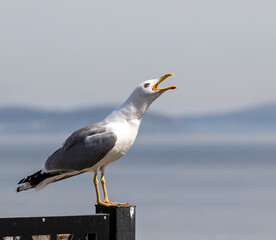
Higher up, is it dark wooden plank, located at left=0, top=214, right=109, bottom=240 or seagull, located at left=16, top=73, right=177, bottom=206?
seagull, located at left=16, top=73, right=177, bottom=206

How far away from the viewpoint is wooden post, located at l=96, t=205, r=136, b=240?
5.26 m

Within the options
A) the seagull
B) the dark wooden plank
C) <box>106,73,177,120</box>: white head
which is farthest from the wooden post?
<box>106,73,177,120</box>: white head

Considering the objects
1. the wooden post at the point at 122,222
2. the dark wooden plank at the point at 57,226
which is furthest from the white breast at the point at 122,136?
the dark wooden plank at the point at 57,226

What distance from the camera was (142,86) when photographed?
21.4ft

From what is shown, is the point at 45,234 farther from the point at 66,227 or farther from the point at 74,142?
the point at 74,142

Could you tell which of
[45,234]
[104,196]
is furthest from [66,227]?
[104,196]

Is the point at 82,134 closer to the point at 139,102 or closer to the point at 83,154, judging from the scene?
the point at 83,154

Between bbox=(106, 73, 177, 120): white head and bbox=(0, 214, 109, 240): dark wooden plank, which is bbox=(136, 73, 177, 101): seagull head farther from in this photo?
bbox=(0, 214, 109, 240): dark wooden plank

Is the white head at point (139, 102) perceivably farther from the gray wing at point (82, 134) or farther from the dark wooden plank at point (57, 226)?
the dark wooden plank at point (57, 226)

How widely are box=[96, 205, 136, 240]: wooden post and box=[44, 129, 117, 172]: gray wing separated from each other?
1066 mm

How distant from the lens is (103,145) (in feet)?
20.9

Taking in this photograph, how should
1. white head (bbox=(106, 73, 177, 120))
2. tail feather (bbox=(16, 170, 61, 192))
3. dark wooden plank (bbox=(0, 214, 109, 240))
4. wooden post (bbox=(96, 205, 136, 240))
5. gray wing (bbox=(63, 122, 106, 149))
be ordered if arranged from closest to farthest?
dark wooden plank (bbox=(0, 214, 109, 240)) → wooden post (bbox=(96, 205, 136, 240)) → tail feather (bbox=(16, 170, 61, 192)) → white head (bbox=(106, 73, 177, 120)) → gray wing (bbox=(63, 122, 106, 149))

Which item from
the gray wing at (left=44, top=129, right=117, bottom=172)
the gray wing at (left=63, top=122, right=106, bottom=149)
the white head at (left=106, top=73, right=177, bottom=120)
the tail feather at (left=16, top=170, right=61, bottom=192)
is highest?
the white head at (left=106, top=73, right=177, bottom=120)

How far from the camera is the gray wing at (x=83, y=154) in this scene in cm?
637
